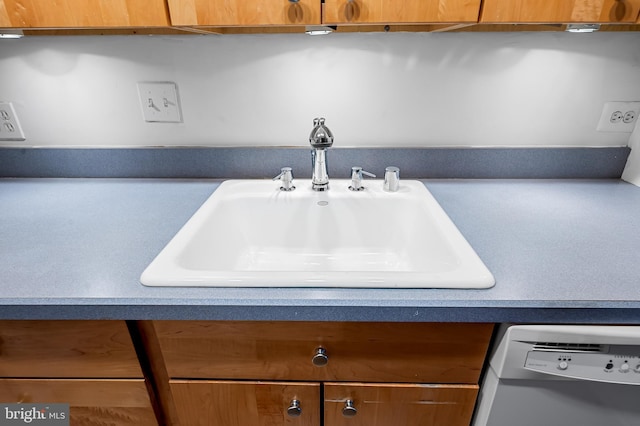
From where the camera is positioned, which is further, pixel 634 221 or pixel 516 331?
Answer: pixel 634 221

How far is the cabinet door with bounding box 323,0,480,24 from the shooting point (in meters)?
0.66

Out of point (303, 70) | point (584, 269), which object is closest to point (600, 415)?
point (584, 269)

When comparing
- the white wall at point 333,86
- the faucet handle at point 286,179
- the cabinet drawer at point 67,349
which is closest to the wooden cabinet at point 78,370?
the cabinet drawer at point 67,349

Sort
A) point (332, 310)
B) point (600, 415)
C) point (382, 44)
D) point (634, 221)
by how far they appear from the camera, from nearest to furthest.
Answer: point (332, 310) → point (600, 415) → point (634, 221) → point (382, 44)

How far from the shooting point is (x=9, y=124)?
1.05m

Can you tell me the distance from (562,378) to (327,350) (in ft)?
1.40

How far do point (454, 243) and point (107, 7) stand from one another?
0.85 metres

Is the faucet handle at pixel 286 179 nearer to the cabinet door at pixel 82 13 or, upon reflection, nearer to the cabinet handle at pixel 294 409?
the cabinet door at pixel 82 13

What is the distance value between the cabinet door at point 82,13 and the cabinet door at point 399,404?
2.73 feet

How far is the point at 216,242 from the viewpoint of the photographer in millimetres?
838

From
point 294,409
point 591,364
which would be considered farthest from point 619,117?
point 294,409

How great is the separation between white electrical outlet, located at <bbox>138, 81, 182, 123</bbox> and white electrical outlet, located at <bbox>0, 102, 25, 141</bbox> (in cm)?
41

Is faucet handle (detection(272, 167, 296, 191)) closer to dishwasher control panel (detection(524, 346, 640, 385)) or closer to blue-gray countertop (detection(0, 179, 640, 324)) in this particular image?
blue-gray countertop (detection(0, 179, 640, 324))

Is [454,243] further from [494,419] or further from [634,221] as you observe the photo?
[634,221]
